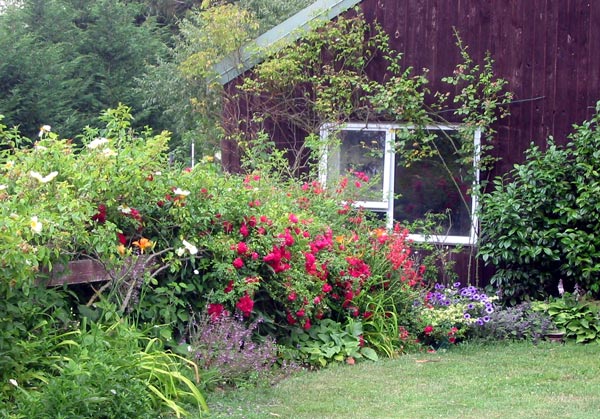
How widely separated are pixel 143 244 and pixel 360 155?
5.51 metres

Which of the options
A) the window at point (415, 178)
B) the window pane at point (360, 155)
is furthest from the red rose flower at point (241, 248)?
the window pane at point (360, 155)

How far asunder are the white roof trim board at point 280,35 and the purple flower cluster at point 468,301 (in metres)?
3.87

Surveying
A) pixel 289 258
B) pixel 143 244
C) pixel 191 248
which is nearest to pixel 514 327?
pixel 289 258

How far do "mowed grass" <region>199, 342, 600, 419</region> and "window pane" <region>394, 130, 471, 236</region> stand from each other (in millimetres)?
3137

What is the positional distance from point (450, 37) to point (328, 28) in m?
1.56

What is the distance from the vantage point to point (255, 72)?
12031mm

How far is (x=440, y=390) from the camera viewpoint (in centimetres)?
706

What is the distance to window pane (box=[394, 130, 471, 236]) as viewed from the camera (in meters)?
11.6

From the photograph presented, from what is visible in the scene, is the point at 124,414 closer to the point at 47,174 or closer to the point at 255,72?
the point at 47,174

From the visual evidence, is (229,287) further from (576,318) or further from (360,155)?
(360,155)

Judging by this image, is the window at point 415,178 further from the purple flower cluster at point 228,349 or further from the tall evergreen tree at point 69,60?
the tall evergreen tree at point 69,60

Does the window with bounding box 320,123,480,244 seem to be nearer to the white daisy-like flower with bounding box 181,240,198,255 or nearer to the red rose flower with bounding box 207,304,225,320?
the red rose flower with bounding box 207,304,225,320

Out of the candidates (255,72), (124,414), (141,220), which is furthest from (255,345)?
(255,72)

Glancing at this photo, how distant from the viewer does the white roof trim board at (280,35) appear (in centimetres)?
1171
